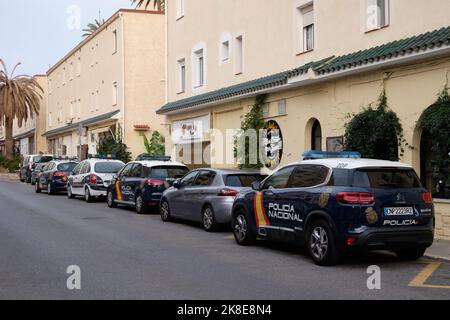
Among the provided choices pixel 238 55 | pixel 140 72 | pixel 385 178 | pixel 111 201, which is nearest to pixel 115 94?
pixel 140 72

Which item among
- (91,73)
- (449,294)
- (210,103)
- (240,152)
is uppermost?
(91,73)

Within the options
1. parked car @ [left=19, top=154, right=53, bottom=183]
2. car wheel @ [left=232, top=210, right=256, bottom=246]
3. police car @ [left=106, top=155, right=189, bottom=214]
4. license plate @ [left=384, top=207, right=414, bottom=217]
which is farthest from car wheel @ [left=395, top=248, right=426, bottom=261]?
parked car @ [left=19, top=154, right=53, bottom=183]

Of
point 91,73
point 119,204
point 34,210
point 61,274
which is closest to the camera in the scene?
point 61,274

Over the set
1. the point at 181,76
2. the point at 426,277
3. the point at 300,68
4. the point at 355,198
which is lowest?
the point at 426,277

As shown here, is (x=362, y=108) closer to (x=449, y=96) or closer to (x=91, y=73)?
(x=449, y=96)

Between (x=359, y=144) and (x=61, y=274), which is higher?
(x=359, y=144)

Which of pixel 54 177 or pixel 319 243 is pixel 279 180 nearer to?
pixel 319 243

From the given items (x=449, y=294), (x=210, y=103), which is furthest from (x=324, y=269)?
(x=210, y=103)

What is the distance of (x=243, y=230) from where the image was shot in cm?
1166

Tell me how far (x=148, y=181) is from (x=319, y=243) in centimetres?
901

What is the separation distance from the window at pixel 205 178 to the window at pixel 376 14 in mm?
5353

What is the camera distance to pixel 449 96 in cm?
1238

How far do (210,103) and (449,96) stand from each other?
1154 cm

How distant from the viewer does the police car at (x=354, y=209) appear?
9039 mm
